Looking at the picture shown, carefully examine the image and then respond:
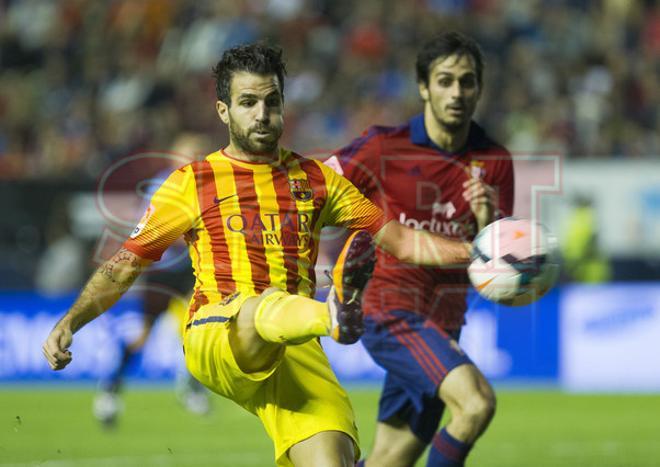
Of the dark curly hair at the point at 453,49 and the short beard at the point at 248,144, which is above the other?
the dark curly hair at the point at 453,49

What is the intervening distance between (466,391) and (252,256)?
139cm

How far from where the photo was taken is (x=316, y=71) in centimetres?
1691

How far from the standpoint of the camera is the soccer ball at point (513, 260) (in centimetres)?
541

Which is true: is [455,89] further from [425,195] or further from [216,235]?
[216,235]

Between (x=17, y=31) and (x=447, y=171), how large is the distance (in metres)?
12.6

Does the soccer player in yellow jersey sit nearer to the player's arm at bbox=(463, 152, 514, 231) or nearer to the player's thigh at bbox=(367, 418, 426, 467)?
the player's arm at bbox=(463, 152, 514, 231)

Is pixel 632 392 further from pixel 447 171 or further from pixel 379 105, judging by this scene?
pixel 447 171

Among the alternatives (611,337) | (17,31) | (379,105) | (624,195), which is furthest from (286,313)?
(17,31)

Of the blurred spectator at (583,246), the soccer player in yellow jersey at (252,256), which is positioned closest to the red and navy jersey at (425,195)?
the soccer player in yellow jersey at (252,256)

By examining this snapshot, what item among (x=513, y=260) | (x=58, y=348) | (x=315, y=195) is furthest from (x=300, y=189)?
(x=58, y=348)

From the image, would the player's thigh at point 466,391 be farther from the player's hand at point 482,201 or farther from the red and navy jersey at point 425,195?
the player's hand at point 482,201

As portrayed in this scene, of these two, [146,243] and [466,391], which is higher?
[146,243]

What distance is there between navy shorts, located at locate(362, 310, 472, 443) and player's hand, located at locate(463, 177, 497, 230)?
58 centimetres

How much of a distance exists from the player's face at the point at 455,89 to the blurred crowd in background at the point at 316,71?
8315 millimetres
